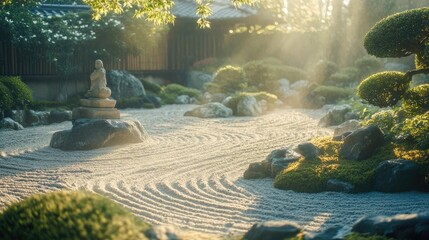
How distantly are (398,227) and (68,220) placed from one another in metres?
2.57

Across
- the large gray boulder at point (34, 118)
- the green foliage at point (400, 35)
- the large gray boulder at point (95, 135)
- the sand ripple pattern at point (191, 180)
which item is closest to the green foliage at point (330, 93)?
the sand ripple pattern at point (191, 180)

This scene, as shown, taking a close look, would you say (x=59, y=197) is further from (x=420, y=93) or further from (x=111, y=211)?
(x=420, y=93)

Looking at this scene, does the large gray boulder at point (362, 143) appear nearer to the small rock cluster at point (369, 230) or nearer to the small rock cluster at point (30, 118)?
the small rock cluster at point (369, 230)

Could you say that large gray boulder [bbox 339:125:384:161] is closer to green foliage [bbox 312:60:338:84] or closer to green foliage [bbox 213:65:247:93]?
green foliage [bbox 213:65:247:93]

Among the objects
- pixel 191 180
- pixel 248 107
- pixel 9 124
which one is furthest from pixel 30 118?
pixel 191 180

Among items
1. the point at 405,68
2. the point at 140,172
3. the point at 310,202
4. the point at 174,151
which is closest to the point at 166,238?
the point at 310,202

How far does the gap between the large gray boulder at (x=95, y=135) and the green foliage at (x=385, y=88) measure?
5.78 metres

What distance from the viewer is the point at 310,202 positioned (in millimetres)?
6691

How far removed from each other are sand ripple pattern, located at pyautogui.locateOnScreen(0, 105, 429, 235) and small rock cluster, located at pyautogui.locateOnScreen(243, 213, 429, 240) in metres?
1.35

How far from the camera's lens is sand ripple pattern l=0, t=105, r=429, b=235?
6117 mm

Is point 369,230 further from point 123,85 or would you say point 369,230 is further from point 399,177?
point 123,85

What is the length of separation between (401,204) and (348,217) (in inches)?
35.0

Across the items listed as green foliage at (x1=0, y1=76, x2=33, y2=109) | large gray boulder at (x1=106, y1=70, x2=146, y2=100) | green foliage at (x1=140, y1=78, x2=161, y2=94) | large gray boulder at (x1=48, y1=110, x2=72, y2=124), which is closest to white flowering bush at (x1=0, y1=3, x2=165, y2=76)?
large gray boulder at (x1=106, y1=70, x2=146, y2=100)

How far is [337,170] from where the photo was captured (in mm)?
7637
